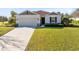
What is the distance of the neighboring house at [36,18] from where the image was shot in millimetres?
3516

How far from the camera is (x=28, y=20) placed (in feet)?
11.8

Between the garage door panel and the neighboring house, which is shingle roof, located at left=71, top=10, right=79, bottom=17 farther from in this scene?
the garage door panel

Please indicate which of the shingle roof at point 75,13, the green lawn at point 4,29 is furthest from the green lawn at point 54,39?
the green lawn at point 4,29

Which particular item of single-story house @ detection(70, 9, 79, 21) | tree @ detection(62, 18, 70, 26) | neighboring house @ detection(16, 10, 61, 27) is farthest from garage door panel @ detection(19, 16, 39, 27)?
single-story house @ detection(70, 9, 79, 21)

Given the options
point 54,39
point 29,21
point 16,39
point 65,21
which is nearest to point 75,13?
point 65,21

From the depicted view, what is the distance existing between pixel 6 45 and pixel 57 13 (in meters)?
0.92

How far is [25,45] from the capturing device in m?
3.49

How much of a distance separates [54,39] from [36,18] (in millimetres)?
428

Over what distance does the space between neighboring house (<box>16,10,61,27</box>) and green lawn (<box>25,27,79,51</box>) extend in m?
0.12

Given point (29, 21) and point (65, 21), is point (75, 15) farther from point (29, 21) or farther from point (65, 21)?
point (29, 21)

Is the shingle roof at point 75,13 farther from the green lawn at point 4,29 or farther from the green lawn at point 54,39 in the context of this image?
the green lawn at point 4,29

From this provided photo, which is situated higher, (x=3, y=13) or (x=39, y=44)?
(x=3, y=13)
